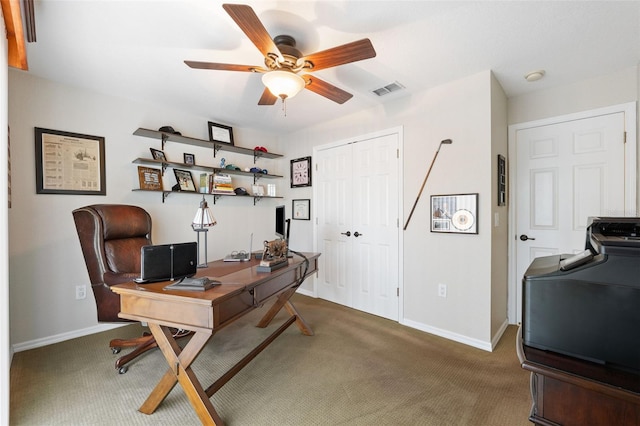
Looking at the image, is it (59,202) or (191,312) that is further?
(59,202)

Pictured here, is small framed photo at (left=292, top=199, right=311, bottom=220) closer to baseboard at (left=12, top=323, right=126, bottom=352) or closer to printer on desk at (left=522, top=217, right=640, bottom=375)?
baseboard at (left=12, top=323, right=126, bottom=352)

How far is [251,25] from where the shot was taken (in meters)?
1.42

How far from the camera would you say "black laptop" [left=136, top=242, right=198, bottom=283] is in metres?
1.54

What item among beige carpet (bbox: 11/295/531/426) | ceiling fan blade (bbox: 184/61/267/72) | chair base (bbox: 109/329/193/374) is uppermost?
ceiling fan blade (bbox: 184/61/267/72)

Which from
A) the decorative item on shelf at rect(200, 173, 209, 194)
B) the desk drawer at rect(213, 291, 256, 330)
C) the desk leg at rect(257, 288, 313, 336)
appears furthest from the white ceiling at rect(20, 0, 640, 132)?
the desk leg at rect(257, 288, 313, 336)

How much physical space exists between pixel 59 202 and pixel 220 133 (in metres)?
1.83

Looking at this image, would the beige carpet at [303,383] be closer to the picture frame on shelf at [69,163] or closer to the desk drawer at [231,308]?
the desk drawer at [231,308]

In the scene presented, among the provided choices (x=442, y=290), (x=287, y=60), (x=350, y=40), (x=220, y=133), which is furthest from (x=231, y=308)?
(x=220, y=133)

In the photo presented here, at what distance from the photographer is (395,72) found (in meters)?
2.42

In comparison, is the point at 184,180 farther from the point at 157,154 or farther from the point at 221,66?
the point at 221,66

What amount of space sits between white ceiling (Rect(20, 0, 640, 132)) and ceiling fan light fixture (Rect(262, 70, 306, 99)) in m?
0.31

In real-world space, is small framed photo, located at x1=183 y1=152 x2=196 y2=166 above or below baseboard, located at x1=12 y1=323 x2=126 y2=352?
above

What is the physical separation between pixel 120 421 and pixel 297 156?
134 inches

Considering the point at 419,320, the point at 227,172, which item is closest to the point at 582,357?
the point at 419,320
